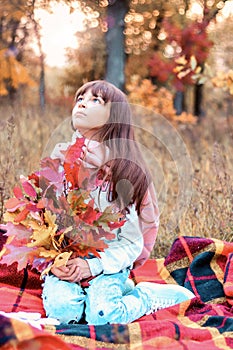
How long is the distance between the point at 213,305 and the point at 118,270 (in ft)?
1.50

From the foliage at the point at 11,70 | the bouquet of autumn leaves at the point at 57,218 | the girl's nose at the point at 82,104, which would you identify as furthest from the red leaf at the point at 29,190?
the foliage at the point at 11,70

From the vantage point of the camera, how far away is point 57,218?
2285 mm

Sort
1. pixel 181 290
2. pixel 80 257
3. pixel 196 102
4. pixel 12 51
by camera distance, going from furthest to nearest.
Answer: pixel 196 102, pixel 12 51, pixel 181 290, pixel 80 257

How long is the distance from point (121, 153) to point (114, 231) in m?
0.33

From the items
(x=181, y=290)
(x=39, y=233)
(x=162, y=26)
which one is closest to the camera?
(x=39, y=233)

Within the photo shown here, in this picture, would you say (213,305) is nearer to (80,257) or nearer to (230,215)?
(80,257)

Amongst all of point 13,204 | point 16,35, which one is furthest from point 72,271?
point 16,35

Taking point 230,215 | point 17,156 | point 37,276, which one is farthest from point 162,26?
point 37,276

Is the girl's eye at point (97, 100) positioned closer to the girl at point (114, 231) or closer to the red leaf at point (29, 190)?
the girl at point (114, 231)

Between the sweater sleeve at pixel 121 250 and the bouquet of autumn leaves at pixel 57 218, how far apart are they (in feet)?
0.33

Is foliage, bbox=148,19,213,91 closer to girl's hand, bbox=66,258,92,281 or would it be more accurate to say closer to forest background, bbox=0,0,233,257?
forest background, bbox=0,0,233,257

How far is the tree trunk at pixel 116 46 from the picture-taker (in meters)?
5.89

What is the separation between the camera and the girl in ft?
7.75

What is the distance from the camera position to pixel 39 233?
7.30 feet
